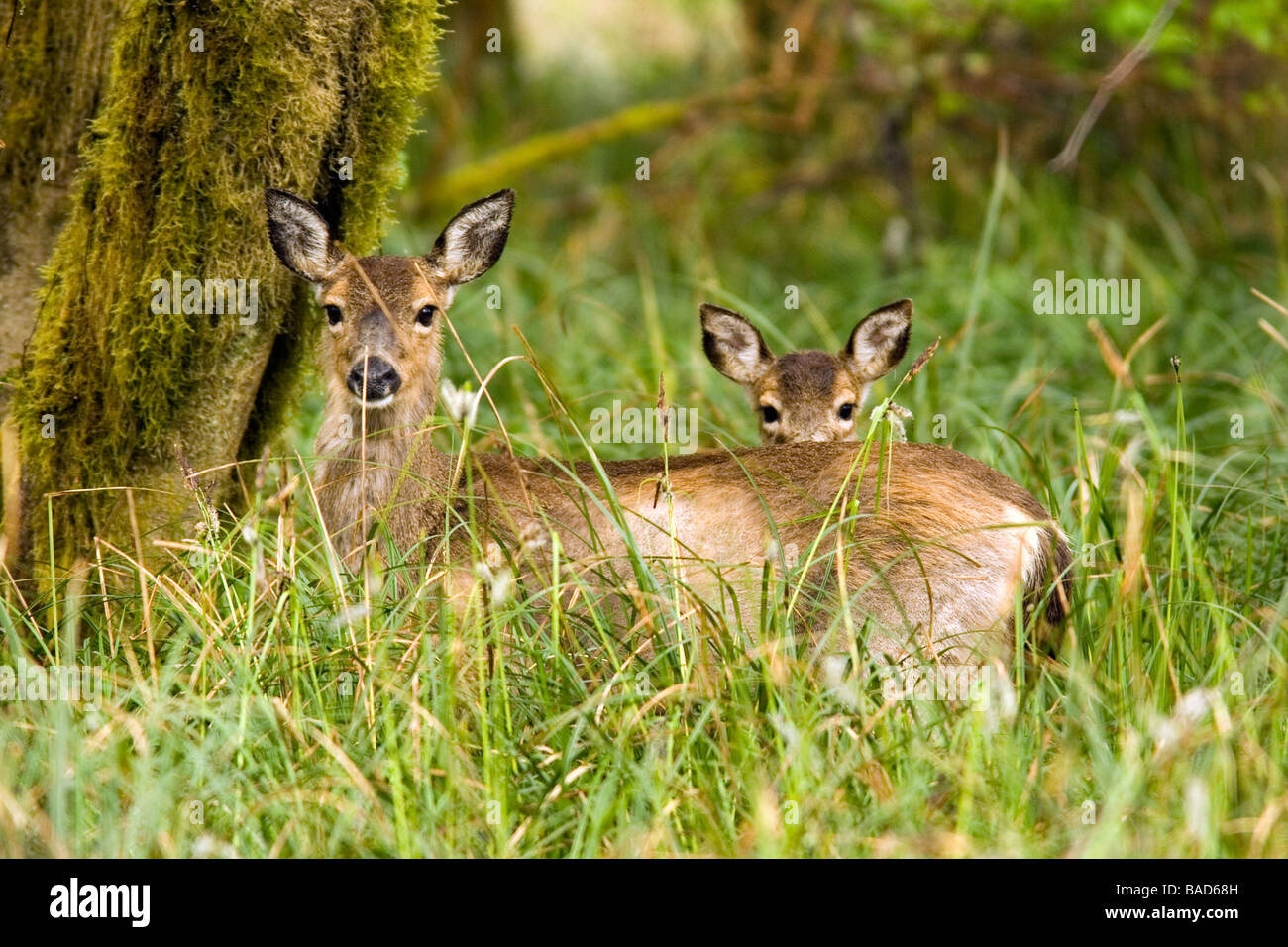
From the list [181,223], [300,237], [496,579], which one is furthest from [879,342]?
[181,223]

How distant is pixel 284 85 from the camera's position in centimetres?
448

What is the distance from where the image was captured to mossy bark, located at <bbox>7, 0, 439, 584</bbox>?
176 inches

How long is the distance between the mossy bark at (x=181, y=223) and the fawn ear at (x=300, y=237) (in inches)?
4.3

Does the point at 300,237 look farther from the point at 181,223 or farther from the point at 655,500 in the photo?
the point at 655,500

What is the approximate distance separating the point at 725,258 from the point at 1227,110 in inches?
120

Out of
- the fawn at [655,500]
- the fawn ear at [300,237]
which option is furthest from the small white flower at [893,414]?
the fawn ear at [300,237]

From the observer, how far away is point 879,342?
237 inches

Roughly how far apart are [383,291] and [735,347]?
177 centimetres

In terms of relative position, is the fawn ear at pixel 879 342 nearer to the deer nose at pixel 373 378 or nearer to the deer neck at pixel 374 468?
the deer neck at pixel 374 468

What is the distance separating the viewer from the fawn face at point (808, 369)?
5902mm
